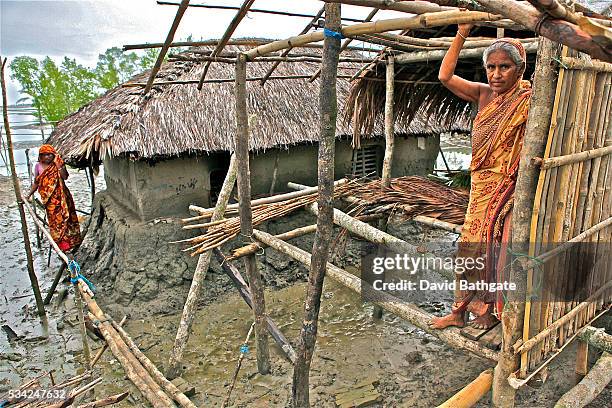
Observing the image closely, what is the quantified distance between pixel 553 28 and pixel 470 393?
1.90m

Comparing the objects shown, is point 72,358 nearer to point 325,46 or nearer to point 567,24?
point 325,46

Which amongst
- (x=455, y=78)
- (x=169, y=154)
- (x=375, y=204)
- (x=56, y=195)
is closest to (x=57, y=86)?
(x=56, y=195)

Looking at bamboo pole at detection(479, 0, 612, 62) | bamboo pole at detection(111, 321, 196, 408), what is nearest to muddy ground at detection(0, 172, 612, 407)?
bamboo pole at detection(111, 321, 196, 408)

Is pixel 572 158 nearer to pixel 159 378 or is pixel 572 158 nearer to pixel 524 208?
pixel 524 208

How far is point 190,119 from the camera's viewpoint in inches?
251

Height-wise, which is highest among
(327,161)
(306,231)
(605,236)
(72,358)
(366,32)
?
(366,32)

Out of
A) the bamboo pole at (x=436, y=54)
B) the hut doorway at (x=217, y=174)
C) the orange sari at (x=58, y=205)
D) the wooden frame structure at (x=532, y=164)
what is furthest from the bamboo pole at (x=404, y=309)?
the orange sari at (x=58, y=205)

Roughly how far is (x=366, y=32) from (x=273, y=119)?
4676mm

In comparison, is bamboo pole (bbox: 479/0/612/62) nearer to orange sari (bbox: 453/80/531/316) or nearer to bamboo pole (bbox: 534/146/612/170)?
bamboo pole (bbox: 534/146/612/170)

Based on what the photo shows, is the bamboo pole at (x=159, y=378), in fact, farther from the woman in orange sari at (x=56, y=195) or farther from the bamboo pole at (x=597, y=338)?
the bamboo pole at (x=597, y=338)

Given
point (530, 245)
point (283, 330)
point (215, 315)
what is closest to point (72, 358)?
point (215, 315)

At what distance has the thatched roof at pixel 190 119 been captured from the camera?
19.2 feet

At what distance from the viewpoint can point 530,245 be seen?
2.16 metres

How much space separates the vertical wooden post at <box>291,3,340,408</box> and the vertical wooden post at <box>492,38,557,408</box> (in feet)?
3.56
